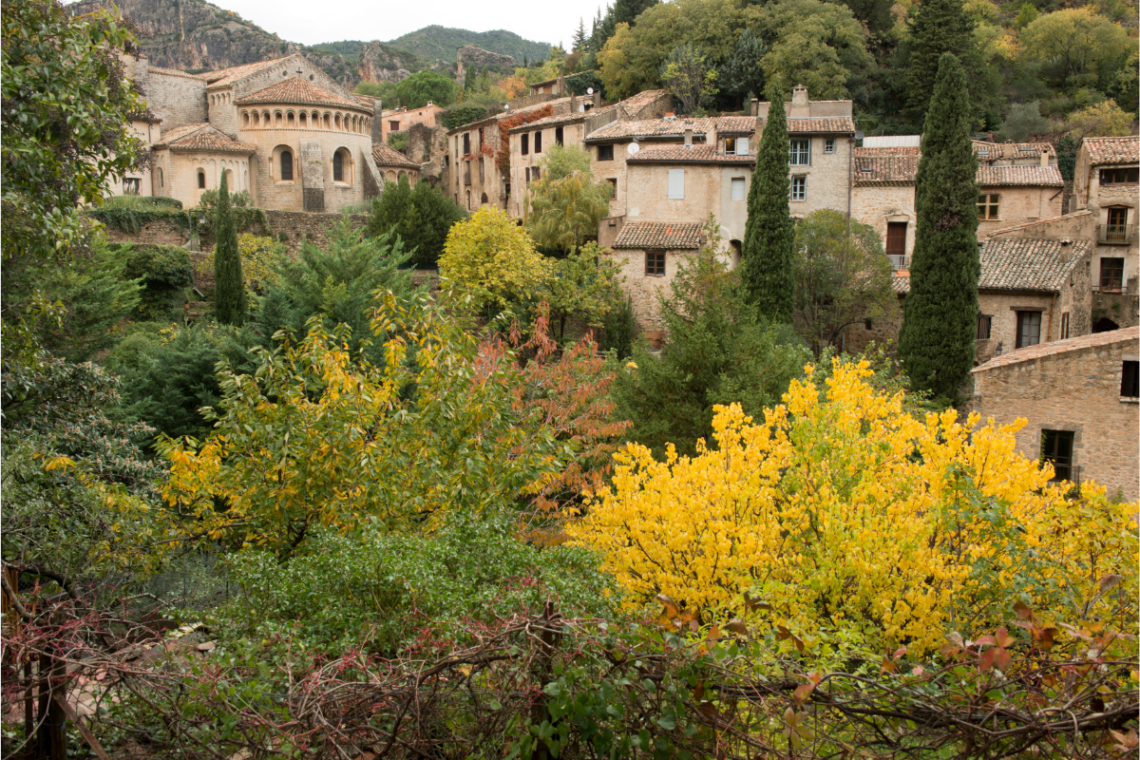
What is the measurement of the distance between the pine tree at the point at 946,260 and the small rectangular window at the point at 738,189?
853 centimetres

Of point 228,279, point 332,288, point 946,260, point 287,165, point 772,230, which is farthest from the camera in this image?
point 287,165

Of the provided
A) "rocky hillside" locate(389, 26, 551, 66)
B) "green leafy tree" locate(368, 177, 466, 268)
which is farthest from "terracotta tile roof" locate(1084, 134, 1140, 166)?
"rocky hillside" locate(389, 26, 551, 66)

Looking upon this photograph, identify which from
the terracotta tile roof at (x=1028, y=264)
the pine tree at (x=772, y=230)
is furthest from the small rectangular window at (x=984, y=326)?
the pine tree at (x=772, y=230)

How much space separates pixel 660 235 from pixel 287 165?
2345 cm

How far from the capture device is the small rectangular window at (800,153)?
114 ft

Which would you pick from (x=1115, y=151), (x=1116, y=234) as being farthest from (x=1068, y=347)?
(x=1115, y=151)

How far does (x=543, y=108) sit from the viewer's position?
4912 cm

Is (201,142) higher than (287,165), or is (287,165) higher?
(201,142)

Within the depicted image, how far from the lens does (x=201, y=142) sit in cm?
4356

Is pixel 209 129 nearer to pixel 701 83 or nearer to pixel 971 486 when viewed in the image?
pixel 701 83

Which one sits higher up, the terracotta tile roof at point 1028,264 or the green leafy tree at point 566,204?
the green leafy tree at point 566,204

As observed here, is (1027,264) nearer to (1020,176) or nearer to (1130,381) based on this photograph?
(1020,176)

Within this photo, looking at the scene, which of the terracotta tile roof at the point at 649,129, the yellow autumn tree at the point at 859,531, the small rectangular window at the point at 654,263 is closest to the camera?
the yellow autumn tree at the point at 859,531

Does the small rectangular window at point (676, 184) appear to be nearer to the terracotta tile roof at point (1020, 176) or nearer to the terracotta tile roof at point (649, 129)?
the terracotta tile roof at point (649, 129)
